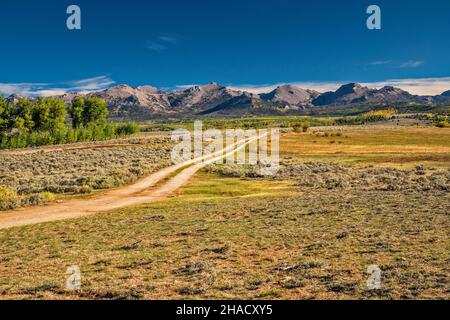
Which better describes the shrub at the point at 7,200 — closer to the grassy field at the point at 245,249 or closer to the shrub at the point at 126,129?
the grassy field at the point at 245,249

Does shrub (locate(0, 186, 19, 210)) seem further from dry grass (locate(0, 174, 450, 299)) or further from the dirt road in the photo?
dry grass (locate(0, 174, 450, 299))

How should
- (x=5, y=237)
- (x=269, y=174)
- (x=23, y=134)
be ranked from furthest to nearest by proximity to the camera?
(x=23, y=134) → (x=269, y=174) → (x=5, y=237)

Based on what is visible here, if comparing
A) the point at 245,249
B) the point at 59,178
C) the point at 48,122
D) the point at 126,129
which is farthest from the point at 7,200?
the point at 126,129

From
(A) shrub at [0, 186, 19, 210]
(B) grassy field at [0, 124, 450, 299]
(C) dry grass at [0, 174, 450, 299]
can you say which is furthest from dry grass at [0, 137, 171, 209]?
(C) dry grass at [0, 174, 450, 299]

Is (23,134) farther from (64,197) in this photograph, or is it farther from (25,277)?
(25,277)

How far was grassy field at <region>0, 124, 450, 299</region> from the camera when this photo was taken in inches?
509

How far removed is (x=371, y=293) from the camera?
12078mm

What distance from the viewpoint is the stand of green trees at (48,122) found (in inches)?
3942

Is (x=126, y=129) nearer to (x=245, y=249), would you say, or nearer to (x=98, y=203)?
(x=98, y=203)

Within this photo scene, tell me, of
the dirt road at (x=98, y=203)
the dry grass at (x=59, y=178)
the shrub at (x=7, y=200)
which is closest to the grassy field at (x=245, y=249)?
the dirt road at (x=98, y=203)

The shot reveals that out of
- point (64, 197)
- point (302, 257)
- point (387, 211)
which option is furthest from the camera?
point (64, 197)

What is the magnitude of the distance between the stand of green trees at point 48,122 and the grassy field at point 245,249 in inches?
3297
